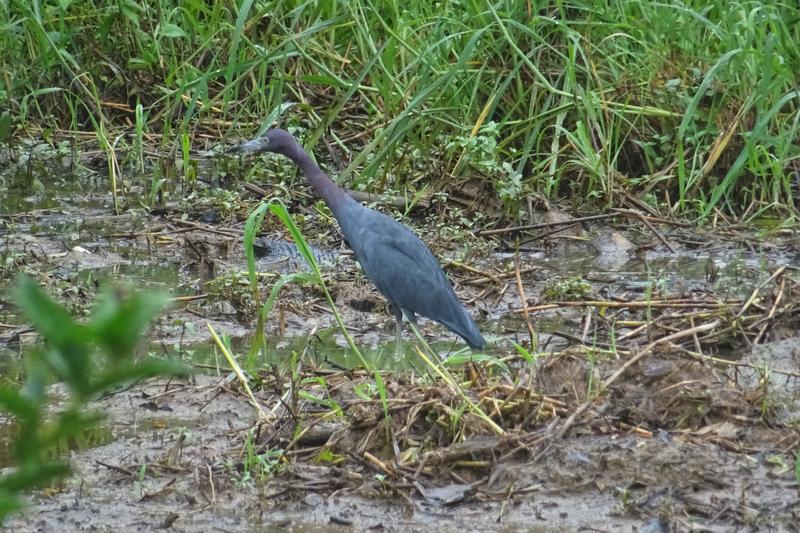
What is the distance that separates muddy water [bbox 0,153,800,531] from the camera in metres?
3.59

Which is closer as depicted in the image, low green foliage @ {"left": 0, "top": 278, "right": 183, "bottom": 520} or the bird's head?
low green foliage @ {"left": 0, "top": 278, "right": 183, "bottom": 520}

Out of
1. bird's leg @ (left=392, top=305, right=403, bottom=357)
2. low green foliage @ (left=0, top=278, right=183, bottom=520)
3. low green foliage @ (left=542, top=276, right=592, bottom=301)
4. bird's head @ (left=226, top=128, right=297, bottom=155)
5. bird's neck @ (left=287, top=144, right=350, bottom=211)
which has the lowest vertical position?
low green foliage @ (left=542, top=276, right=592, bottom=301)

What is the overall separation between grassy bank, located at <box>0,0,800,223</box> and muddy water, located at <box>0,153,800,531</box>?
0.47 m

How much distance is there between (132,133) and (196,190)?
3.39 ft

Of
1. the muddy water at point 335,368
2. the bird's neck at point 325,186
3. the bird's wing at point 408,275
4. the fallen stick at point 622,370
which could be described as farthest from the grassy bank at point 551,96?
the fallen stick at point 622,370

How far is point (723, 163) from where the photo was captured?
7.15 metres

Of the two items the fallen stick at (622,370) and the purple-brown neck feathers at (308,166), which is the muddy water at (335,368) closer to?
the fallen stick at (622,370)

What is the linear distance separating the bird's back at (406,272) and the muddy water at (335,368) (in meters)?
0.22

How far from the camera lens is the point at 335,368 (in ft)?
15.8

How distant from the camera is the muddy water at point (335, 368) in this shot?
3.59 metres

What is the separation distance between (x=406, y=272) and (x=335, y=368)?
2.35 feet

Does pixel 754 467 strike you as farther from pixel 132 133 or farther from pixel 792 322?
pixel 132 133

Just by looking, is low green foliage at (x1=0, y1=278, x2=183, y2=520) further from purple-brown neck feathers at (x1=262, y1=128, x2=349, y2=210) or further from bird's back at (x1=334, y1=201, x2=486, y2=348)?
purple-brown neck feathers at (x1=262, y1=128, x2=349, y2=210)

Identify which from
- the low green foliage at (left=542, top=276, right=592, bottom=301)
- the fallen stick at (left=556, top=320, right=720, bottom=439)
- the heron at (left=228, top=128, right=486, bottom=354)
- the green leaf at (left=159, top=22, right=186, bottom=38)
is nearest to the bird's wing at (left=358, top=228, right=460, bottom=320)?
the heron at (left=228, top=128, right=486, bottom=354)
